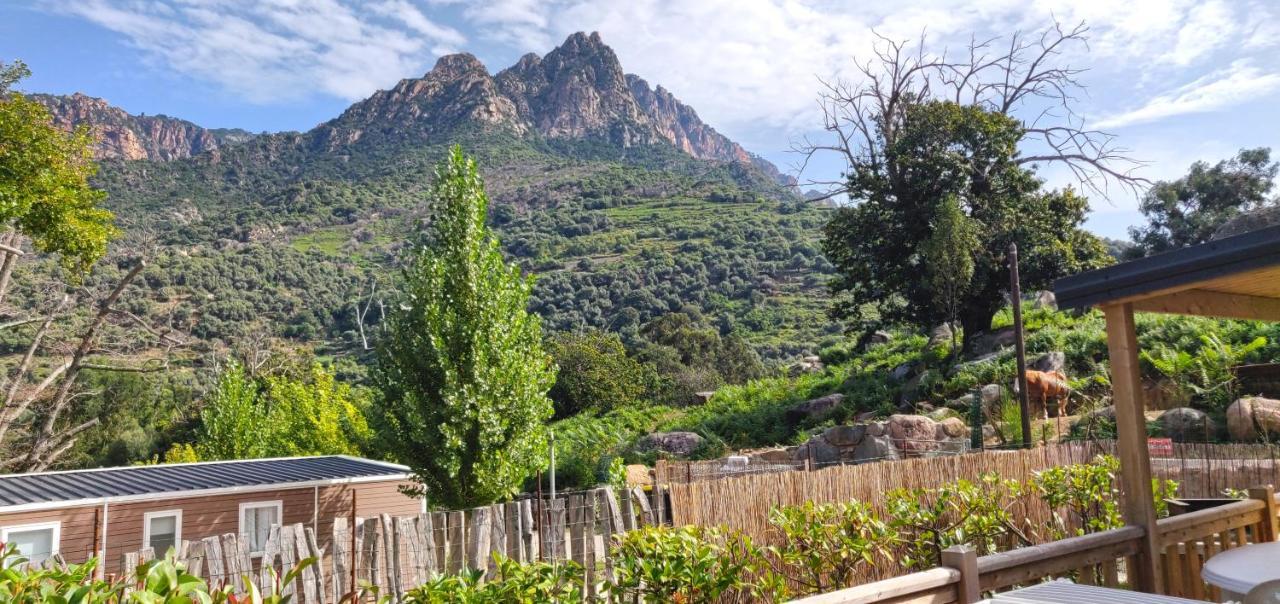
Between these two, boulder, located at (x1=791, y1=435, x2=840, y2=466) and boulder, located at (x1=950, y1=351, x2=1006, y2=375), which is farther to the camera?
boulder, located at (x1=950, y1=351, x2=1006, y2=375)

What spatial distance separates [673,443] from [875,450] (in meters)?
7.62

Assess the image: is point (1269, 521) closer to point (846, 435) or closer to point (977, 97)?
point (846, 435)

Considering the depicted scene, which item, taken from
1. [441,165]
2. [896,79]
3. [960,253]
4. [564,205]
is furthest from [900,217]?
[564,205]

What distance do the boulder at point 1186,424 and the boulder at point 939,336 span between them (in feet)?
34.4

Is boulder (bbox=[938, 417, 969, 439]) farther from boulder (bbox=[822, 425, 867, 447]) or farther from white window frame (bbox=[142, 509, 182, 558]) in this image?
white window frame (bbox=[142, 509, 182, 558])

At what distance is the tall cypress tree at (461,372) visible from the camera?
1338cm

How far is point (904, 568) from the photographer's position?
674 cm

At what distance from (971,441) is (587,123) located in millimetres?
108407

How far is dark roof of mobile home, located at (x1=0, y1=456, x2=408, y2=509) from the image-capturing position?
498 inches

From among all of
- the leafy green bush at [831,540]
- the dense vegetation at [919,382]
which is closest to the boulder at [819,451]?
the dense vegetation at [919,382]

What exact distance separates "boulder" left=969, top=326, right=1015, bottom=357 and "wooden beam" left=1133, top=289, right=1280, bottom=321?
58.5 feet

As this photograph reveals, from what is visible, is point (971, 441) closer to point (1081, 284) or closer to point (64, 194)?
point (1081, 284)

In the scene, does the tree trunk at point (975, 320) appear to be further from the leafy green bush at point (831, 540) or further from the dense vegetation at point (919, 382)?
the leafy green bush at point (831, 540)

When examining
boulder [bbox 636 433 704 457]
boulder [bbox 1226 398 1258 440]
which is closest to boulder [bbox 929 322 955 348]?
boulder [bbox 636 433 704 457]
